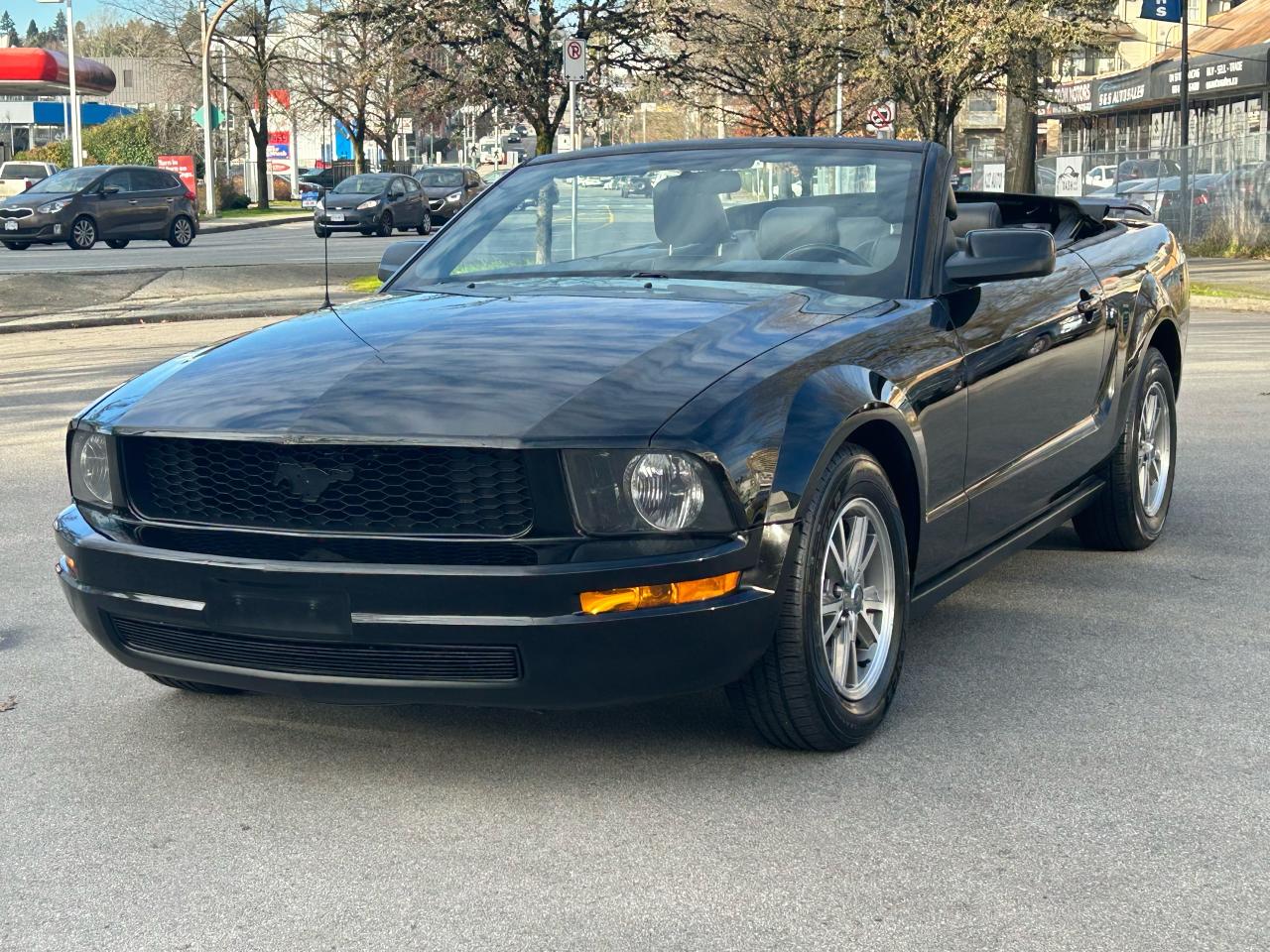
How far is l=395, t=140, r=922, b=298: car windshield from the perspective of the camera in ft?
16.3

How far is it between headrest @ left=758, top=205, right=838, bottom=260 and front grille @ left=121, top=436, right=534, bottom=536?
1.70 m

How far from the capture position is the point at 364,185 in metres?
40.2

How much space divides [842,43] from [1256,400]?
18.9m

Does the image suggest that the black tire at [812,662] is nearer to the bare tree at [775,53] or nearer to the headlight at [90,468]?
the headlight at [90,468]

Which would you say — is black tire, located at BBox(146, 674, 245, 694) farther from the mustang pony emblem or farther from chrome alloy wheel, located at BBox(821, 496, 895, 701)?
chrome alloy wheel, located at BBox(821, 496, 895, 701)

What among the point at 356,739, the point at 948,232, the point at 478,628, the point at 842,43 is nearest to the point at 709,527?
the point at 478,628

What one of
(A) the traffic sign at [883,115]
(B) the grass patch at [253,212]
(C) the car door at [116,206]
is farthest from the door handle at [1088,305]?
(B) the grass patch at [253,212]

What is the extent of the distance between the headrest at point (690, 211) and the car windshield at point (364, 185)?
3534 centimetres

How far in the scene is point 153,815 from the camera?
3.78 m

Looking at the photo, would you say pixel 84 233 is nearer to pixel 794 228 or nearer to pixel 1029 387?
pixel 794 228

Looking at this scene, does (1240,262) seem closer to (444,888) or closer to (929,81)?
(929,81)

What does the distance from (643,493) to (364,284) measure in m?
17.2

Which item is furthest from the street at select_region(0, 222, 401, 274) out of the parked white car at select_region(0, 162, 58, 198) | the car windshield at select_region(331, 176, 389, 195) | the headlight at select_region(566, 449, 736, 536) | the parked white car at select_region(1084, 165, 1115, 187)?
the headlight at select_region(566, 449, 736, 536)

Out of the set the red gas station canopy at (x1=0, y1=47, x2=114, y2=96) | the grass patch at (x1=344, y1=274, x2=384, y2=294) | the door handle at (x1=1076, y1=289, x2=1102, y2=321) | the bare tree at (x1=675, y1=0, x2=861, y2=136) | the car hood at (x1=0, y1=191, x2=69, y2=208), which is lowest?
the grass patch at (x1=344, y1=274, x2=384, y2=294)
